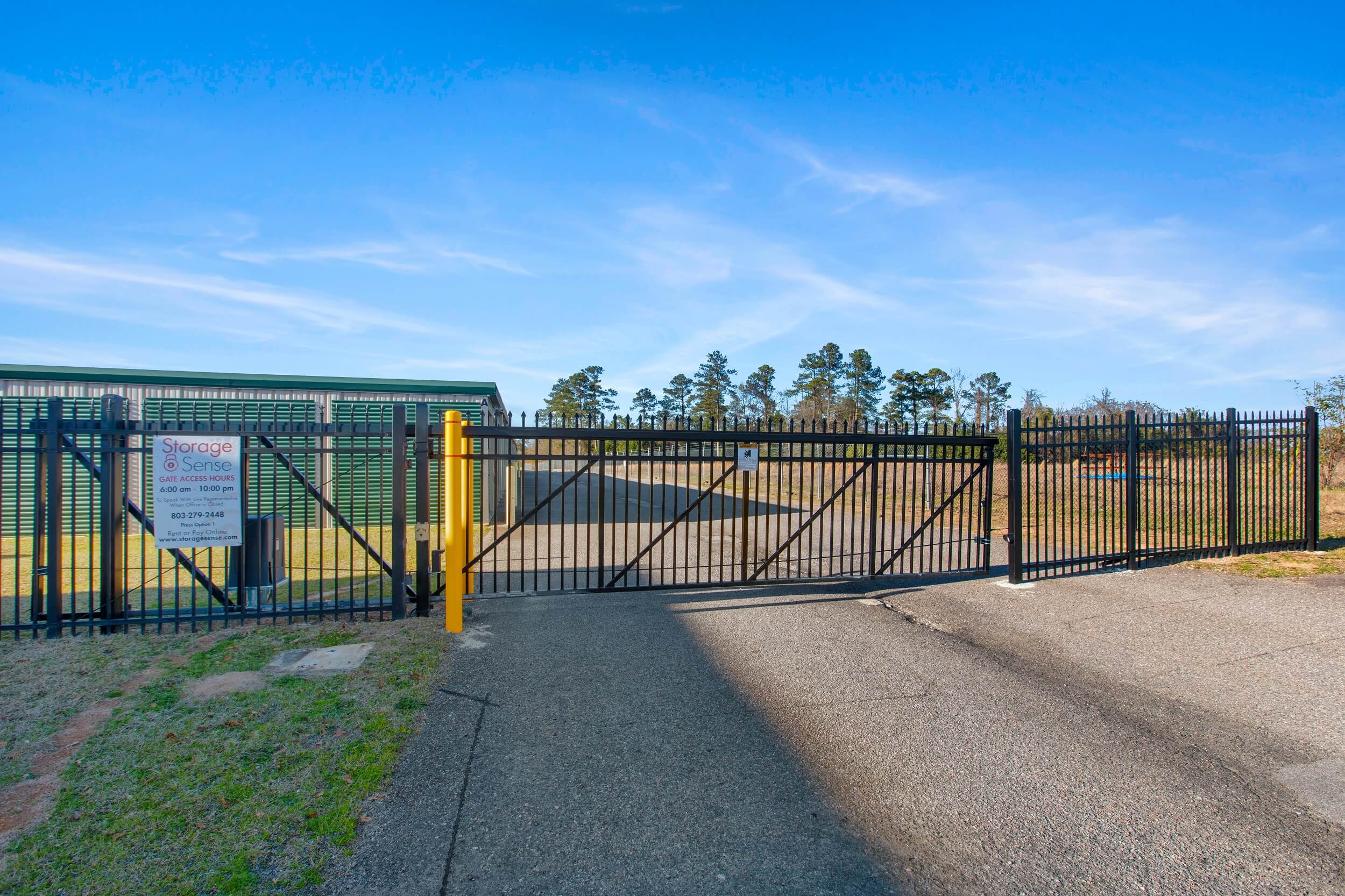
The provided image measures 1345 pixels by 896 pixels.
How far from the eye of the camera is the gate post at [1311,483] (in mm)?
9562

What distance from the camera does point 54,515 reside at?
601cm

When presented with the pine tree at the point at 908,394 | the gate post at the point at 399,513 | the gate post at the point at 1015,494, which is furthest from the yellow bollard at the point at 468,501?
the pine tree at the point at 908,394

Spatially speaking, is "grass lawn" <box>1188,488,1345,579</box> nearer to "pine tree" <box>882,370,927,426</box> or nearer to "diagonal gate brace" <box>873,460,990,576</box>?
"diagonal gate brace" <box>873,460,990,576</box>

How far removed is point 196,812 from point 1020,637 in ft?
20.2

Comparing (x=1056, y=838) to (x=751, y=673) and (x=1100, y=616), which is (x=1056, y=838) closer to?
(x=751, y=673)

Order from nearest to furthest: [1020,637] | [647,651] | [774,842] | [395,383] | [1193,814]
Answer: [774,842], [1193,814], [647,651], [1020,637], [395,383]

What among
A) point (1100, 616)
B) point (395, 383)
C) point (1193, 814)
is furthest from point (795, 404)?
point (1193, 814)

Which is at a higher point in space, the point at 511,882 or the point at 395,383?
the point at 395,383

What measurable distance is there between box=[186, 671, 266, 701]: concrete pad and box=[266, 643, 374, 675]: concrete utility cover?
170 mm

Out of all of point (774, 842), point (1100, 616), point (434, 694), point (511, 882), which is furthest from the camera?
point (1100, 616)

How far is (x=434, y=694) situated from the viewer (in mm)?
4812

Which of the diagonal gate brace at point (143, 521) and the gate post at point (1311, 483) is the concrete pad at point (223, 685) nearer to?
the diagonal gate brace at point (143, 521)

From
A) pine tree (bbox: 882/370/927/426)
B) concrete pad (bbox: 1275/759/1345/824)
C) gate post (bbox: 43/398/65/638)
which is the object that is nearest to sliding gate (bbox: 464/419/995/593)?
concrete pad (bbox: 1275/759/1345/824)

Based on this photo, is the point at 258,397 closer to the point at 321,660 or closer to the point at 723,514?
the point at 321,660
